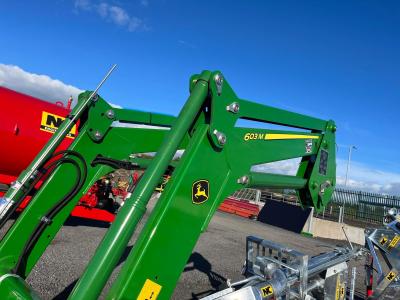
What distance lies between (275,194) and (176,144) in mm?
26933

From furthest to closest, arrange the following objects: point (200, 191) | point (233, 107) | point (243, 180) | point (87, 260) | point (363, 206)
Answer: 1. point (363, 206)
2. point (87, 260)
3. point (243, 180)
4. point (233, 107)
5. point (200, 191)

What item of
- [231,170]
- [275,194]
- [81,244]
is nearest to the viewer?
[231,170]

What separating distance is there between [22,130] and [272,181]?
6014mm

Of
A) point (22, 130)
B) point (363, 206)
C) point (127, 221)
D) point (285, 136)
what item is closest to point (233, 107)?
point (285, 136)

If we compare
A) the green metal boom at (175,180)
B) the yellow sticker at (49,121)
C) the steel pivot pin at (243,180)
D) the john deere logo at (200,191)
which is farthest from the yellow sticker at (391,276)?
the yellow sticker at (49,121)

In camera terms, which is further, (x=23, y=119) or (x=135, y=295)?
(x=23, y=119)

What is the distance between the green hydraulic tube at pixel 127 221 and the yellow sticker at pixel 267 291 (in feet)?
3.54

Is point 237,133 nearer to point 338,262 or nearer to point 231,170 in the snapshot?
point 231,170

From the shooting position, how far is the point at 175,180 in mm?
2135

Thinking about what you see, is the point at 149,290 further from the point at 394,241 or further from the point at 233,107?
the point at 394,241

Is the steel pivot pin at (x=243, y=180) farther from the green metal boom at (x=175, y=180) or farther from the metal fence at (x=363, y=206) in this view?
the metal fence at (x=363, y=206)

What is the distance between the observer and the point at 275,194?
2812 cm

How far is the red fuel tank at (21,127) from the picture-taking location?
719cm

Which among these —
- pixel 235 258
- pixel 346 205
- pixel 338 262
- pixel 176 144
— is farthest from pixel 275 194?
pixel 176 144
